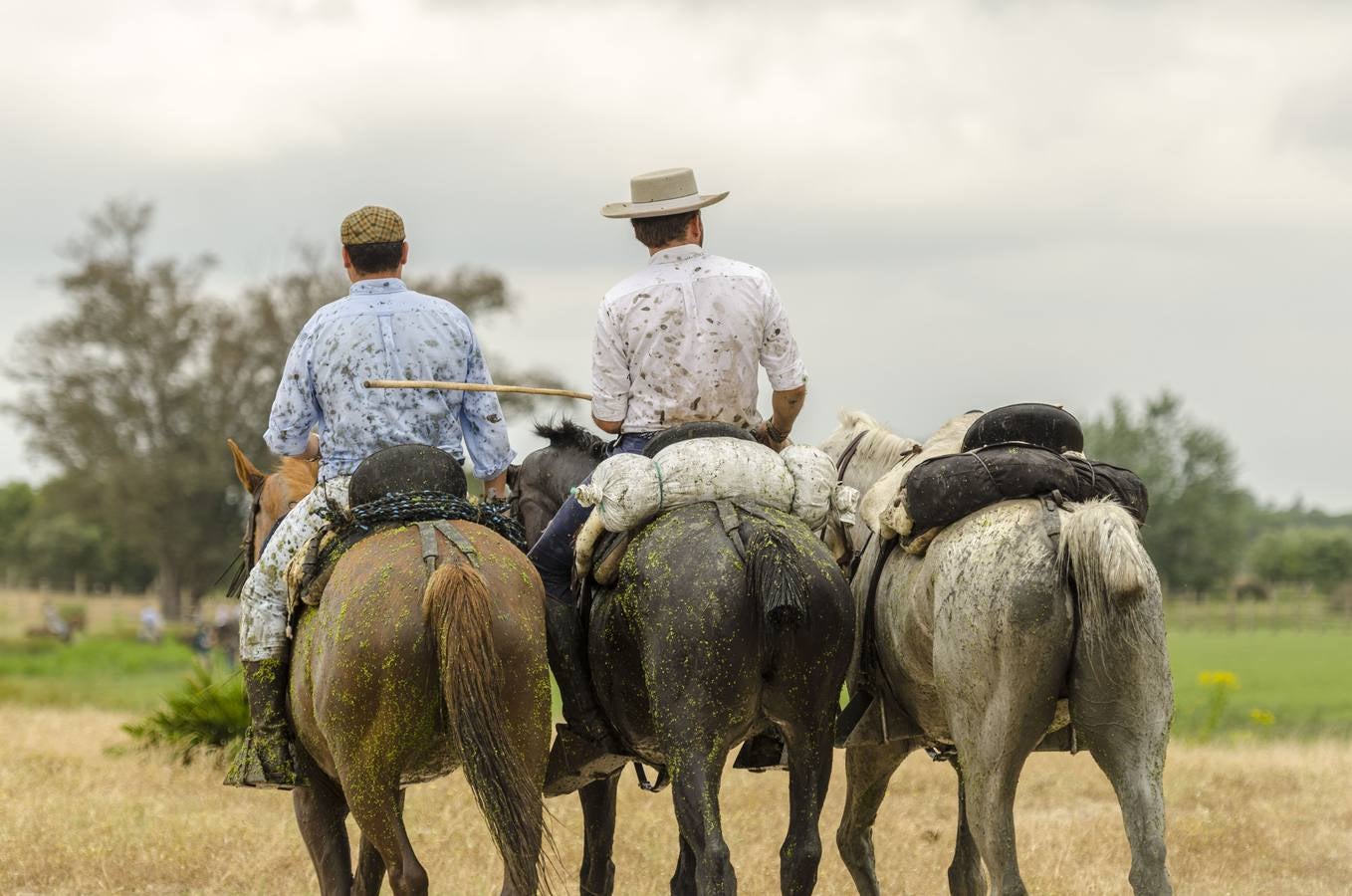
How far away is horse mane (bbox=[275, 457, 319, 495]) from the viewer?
731cm

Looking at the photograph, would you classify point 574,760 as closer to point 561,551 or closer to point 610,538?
point 561,551

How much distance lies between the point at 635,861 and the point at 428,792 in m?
2.61

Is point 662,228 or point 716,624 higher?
point 662,228

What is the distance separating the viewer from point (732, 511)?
5.90 meters

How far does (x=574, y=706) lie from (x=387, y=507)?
1.13 meters

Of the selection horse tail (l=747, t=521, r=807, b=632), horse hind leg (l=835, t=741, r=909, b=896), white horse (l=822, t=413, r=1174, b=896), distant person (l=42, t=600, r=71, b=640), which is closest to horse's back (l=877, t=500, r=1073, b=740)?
white horse (l=822, t=413, r=1174, b=896)

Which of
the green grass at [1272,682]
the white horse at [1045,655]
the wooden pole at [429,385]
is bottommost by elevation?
the green grass at [1272,682]

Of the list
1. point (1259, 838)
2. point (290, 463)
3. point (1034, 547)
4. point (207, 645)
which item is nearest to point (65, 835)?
point (290, 463)

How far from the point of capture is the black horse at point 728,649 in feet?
18.4

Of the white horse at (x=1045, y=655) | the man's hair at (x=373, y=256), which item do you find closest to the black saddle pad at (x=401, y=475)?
the man's hair at (x=373, y=256)

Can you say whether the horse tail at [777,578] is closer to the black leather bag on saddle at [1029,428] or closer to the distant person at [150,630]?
the black leather bag on saddle at [1029,428]

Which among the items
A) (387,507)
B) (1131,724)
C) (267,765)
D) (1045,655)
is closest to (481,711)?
A: (387,507)

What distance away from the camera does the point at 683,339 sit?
650 centimetres

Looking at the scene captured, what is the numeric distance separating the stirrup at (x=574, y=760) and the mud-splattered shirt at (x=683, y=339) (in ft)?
4.17
